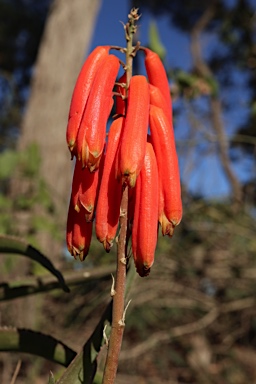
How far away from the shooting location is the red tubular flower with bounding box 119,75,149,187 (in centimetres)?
62

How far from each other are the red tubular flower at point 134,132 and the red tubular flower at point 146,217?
0.03 metres

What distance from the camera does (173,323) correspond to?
321cm

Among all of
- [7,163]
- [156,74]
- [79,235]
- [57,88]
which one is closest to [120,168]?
[79,235]

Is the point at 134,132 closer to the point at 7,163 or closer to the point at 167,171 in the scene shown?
the point at 167,171

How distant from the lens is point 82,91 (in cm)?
70

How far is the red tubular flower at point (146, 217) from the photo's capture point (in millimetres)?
614

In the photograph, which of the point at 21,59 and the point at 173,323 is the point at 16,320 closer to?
the point at 173,323

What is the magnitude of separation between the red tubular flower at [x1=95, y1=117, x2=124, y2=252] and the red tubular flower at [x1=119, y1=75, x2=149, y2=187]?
1.4 inches

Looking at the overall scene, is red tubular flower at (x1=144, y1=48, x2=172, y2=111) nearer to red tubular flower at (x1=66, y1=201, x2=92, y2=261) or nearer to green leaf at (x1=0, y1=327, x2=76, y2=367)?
red tubular flower at (x1=66, y1=201, x2=92, y2=261)

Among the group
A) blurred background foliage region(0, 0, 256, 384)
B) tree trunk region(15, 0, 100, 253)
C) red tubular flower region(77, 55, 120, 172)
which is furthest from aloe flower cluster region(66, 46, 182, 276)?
tree trunk region(15, 0, 100, 253)

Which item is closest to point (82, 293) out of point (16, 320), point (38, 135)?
point (16, 320)

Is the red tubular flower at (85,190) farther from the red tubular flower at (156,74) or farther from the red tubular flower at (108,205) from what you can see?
the red tubular flower at (156,74)

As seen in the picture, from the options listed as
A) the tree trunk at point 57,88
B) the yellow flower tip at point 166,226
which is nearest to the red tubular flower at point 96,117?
the yellow flower tip at point 166,226

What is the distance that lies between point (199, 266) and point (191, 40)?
256 inches
